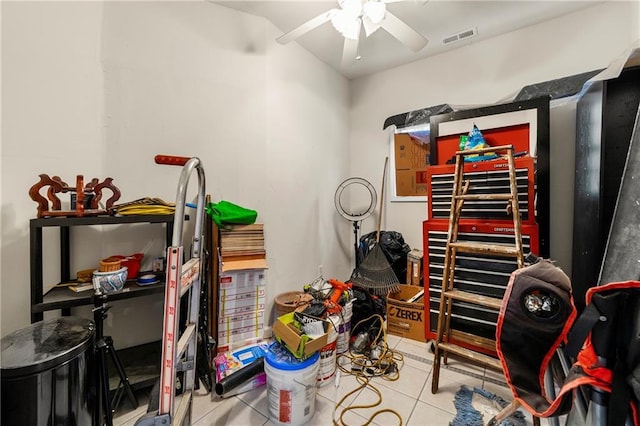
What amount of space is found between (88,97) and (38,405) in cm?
163

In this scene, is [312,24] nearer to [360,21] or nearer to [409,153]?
[360,21]

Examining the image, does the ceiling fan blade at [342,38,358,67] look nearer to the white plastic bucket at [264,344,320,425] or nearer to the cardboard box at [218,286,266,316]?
the cardboard box at [218,286,266,316]

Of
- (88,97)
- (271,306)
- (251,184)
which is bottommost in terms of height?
(271,306)

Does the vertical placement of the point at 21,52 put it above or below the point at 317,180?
above

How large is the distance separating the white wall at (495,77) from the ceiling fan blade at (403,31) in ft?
3.85

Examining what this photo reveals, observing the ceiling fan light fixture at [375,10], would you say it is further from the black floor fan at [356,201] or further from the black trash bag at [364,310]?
the black trash bag at [364,310]

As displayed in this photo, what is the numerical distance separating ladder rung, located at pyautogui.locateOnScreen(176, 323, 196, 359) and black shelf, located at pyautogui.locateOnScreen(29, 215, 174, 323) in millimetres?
526

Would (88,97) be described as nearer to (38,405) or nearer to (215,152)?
(215,152)

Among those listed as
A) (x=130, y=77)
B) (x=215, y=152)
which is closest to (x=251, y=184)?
(x=215, y=152)

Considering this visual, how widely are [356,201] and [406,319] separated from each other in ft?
5.09

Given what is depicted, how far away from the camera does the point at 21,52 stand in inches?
54.7

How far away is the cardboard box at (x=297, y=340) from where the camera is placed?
1.43 metres

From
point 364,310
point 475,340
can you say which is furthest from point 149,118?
point 475,340

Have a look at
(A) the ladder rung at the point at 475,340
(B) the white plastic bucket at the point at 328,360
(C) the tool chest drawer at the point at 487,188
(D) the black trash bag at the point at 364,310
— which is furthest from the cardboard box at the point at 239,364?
(C) the tool chest drawer at the point at 487,188
